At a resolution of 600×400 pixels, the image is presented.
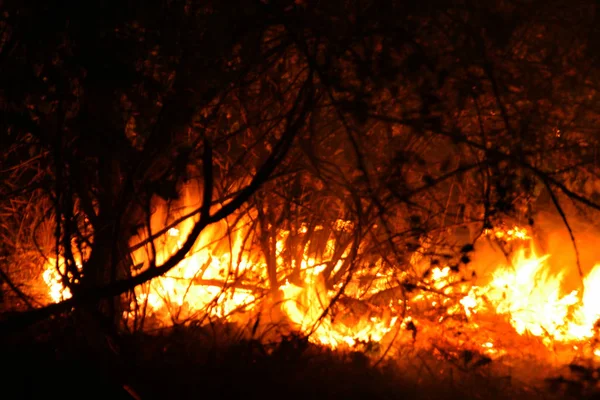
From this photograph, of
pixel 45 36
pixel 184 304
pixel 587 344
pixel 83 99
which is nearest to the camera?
pixel 45 36

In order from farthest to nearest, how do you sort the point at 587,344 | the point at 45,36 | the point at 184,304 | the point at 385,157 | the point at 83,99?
the point at 184,304 < the point at 587,344 < the point at 385,157 < the point at 83,99 < the point at 45,36

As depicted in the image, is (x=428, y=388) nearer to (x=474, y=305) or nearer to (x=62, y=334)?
(x=474, y=305)

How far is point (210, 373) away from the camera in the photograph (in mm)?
4758

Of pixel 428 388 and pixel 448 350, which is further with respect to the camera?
pixel 448 350

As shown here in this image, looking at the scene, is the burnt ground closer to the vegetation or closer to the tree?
the vegetation

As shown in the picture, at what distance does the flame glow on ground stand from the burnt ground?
0.44m

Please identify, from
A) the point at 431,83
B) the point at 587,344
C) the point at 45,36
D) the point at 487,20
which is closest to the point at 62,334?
the point at 45,36

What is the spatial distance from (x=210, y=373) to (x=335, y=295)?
4.96 feet

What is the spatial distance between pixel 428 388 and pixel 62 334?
293 centimetres

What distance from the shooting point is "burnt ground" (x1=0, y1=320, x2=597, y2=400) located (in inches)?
182

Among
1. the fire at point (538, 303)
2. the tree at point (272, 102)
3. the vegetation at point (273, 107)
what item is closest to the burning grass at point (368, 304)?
the fire at point (538, 303)

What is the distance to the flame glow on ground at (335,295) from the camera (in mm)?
5703

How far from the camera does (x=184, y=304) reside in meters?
6.07

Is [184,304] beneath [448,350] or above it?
above
